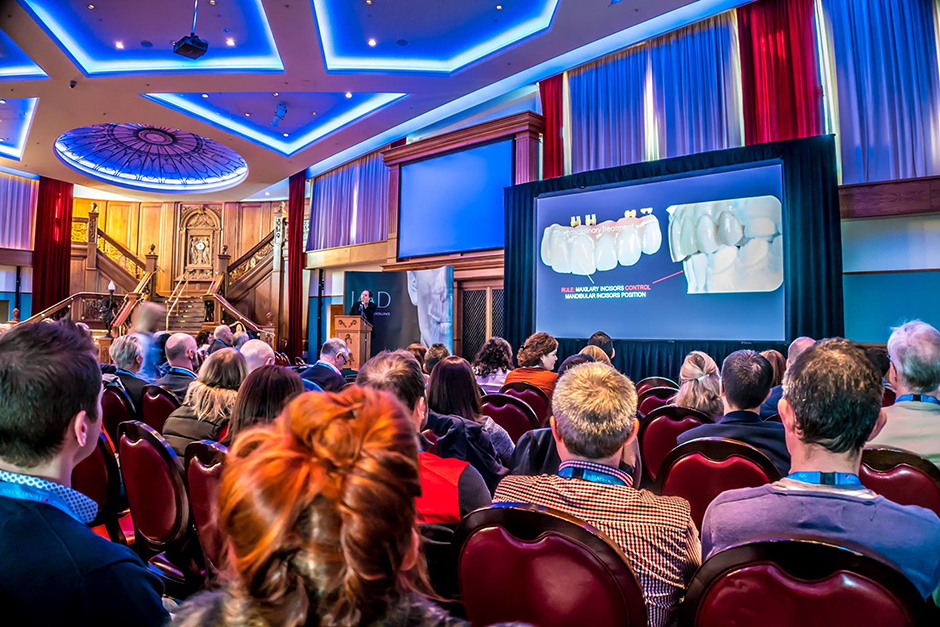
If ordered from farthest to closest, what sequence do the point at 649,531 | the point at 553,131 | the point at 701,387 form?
the point at 553,131
the point at 701,387
the point at 649,531

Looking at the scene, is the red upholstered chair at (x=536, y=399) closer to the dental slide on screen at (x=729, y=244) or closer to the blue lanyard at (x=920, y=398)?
the blue lanyard at (x=920, y=398)

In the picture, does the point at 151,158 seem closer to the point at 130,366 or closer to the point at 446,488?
the point at 130,366

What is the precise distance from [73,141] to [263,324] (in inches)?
238

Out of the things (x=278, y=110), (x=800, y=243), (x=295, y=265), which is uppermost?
(x=278, y=110)

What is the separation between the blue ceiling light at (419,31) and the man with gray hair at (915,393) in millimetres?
5916

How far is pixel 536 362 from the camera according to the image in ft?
14.9

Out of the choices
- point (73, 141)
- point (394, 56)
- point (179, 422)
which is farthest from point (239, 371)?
point (73, 141)

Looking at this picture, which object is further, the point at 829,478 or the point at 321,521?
the point at 829,478

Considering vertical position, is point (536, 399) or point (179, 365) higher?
point (179, 365)

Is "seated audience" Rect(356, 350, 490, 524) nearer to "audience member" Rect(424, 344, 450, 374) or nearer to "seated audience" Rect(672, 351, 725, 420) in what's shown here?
"seated audience" Rect(672, 351, 725, 420)

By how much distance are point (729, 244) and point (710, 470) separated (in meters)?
5.66

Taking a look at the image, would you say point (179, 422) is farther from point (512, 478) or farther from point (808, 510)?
point (808, 510)

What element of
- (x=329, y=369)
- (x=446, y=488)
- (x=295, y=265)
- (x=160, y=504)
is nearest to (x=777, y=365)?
(x=446, y=488)

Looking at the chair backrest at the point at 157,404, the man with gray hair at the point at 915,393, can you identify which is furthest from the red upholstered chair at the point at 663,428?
the chair backrest at the point at 157,404
